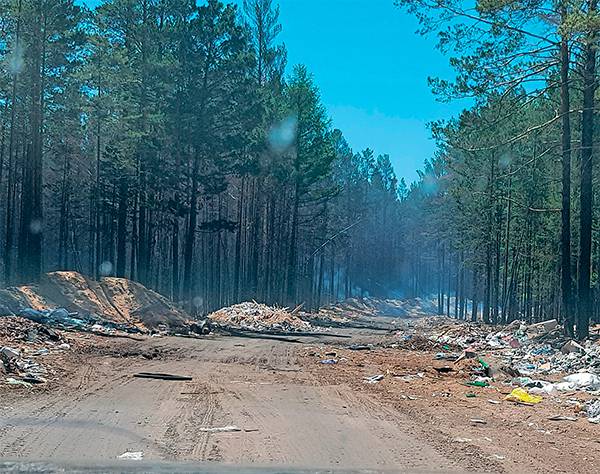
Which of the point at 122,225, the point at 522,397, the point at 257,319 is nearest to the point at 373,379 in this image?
the point at 522,397

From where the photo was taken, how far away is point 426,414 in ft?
35.1

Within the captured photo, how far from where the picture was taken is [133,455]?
23.6 ft

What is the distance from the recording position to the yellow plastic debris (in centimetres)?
1219

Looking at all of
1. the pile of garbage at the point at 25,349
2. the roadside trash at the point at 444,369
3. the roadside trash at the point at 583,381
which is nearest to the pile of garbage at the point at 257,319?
the pile of garbage at the point at 25,349

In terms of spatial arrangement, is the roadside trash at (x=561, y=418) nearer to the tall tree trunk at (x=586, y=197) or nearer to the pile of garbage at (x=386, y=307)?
the tall tree trunk at (x=586, y=197)

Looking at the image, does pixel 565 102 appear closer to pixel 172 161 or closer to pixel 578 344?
pixel 578 344

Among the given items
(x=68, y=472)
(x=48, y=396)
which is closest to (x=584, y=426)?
(x=68, y=472)

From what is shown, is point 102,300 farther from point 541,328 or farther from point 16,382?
point 541,328

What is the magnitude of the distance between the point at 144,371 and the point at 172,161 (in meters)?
29.4

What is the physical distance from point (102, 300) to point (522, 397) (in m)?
20.8

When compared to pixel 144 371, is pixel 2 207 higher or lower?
higher

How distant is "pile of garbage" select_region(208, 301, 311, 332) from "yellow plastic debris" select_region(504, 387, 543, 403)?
73.7 feet

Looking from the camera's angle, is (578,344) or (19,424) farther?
(578,344)

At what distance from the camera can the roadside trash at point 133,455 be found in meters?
7.04
